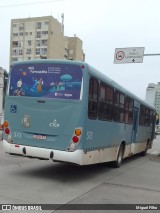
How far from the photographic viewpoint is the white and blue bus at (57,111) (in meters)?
9.24

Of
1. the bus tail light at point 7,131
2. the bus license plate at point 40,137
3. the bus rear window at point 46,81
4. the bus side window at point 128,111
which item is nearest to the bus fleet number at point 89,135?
the bus rear window at point 46,81

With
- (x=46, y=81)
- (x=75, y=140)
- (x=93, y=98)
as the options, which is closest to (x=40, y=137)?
(x=75, y=140)

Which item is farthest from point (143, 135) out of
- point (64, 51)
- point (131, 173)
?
point (64, 51)

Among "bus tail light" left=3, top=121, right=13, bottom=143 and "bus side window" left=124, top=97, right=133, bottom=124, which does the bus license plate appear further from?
"bus side window" left=124, top=97, right=133, bottom=124

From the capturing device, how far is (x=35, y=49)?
109 m

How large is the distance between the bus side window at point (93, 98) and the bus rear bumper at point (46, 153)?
117cm

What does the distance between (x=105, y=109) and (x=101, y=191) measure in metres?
2.98

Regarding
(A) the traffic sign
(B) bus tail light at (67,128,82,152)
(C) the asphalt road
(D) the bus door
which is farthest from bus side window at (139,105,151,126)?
(B) bus tail light at (67,128,82,152)

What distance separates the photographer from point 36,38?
109250 mm

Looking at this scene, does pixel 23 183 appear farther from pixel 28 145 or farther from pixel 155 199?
pixel 155 199

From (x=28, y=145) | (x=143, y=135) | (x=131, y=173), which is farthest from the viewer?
(x=143, y=135)

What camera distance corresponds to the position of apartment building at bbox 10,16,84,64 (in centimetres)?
10638

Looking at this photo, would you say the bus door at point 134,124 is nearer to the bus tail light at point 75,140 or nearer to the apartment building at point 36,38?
the bus tail light at point 75,140

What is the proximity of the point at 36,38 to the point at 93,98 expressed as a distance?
102382 mm
